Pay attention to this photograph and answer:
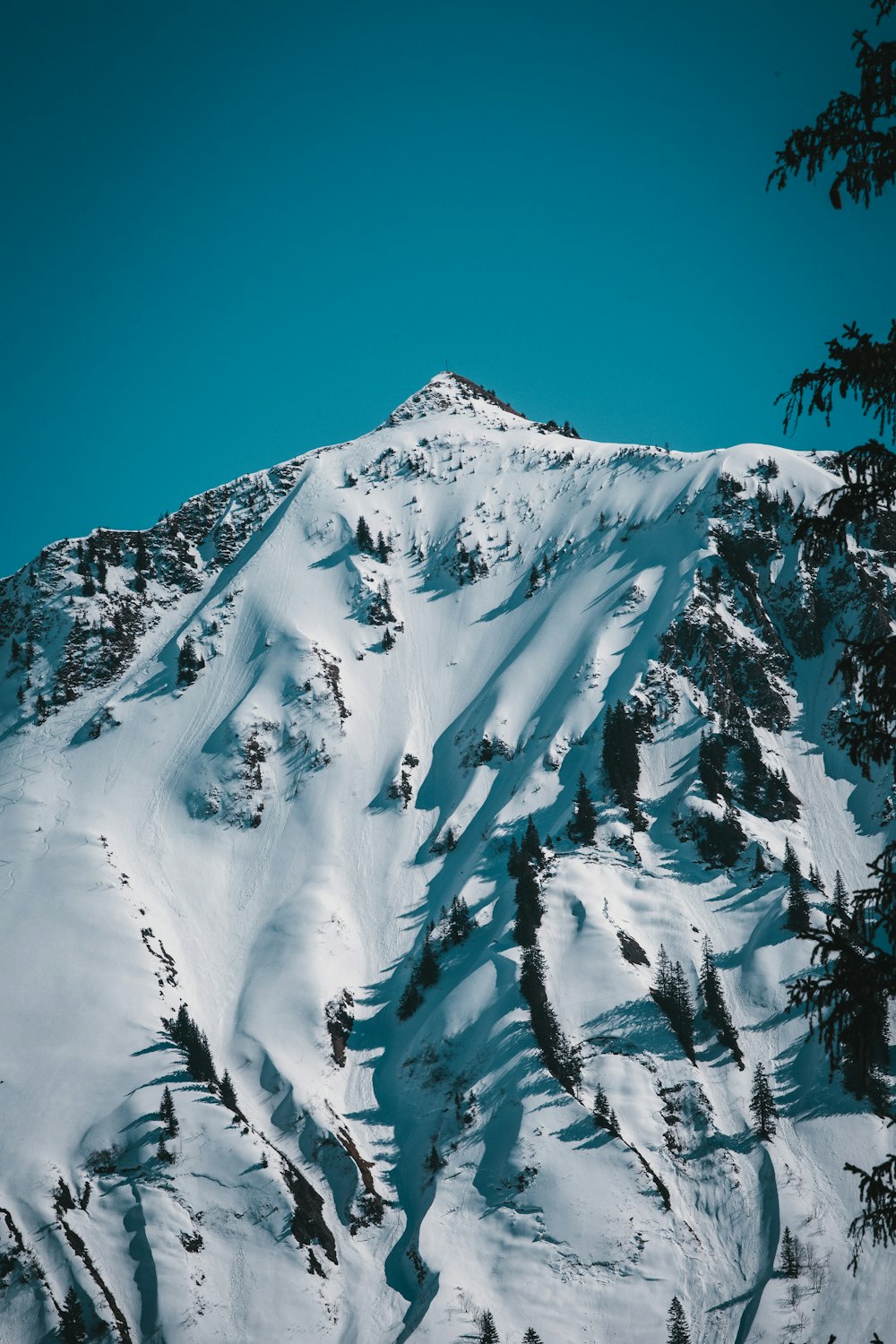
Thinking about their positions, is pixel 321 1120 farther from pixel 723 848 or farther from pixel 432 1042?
pixel 723 848

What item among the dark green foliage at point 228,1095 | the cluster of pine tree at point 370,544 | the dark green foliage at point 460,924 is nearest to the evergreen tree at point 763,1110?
the dark green foliage at point 460,924

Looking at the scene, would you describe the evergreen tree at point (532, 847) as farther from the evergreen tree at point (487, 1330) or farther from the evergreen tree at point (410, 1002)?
the evergreen tree at point (487, 1330)

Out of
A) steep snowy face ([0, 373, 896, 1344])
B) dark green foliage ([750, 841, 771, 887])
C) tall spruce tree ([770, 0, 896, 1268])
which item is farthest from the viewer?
dark green foliage ([750, 841, 771, 887])

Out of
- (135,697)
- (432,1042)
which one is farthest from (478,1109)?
(135,697)

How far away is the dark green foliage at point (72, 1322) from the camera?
3290 inches

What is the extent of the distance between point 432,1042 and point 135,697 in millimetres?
87778

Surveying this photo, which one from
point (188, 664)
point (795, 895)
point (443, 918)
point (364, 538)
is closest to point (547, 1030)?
point (443, 918)

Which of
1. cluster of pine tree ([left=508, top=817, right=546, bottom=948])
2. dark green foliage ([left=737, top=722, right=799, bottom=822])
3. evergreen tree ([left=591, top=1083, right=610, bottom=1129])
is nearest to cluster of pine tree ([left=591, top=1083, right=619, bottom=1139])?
evergreen tree ([left=591, top=1083, right=610, bottom=1129])

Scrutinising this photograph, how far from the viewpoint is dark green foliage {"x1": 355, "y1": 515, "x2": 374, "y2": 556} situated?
186 metres

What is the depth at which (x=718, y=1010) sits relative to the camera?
9769 cm

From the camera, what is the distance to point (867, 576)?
503 ft

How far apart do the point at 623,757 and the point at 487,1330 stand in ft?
220

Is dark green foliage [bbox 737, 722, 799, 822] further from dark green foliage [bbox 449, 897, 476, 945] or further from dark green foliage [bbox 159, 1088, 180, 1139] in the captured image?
dark green foliage [bbox 159, 1088, 180, 1139]

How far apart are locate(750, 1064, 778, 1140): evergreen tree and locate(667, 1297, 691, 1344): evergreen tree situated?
16.5 meters
